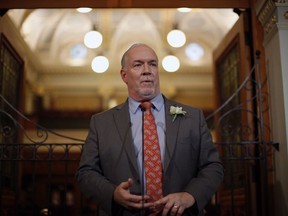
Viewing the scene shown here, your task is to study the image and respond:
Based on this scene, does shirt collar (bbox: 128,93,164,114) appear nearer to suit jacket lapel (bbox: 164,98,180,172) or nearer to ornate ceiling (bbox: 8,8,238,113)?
suit jacket lapel (bbox: 164,98,180,172)

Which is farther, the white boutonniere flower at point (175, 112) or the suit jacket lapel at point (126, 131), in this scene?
the white boutonniere flower at point (175, 112)

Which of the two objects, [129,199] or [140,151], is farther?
[140,151]

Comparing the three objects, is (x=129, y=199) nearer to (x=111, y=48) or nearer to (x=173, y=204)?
(x=173, y=204)

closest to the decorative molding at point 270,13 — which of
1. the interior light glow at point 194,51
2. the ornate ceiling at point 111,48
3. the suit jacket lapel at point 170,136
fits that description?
the suit jacket lapel at point 170,136

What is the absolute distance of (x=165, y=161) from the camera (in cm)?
285

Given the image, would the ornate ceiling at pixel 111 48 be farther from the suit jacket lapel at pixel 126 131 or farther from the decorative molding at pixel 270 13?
the suit jacket lapel at pixel 126 131

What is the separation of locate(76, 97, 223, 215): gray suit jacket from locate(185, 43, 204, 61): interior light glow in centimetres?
1438

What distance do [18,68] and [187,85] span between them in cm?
1125

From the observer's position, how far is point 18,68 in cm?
625

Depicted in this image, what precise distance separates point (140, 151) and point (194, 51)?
48.3 ft

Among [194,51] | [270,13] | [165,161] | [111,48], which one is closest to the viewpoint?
[165,161]

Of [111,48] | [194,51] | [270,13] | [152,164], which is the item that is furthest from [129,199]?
[194,51]

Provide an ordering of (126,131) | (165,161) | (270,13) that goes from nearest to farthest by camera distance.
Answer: (165,161) < (126,131) < (270,13)

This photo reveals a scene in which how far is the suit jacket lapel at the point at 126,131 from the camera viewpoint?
2.85m
